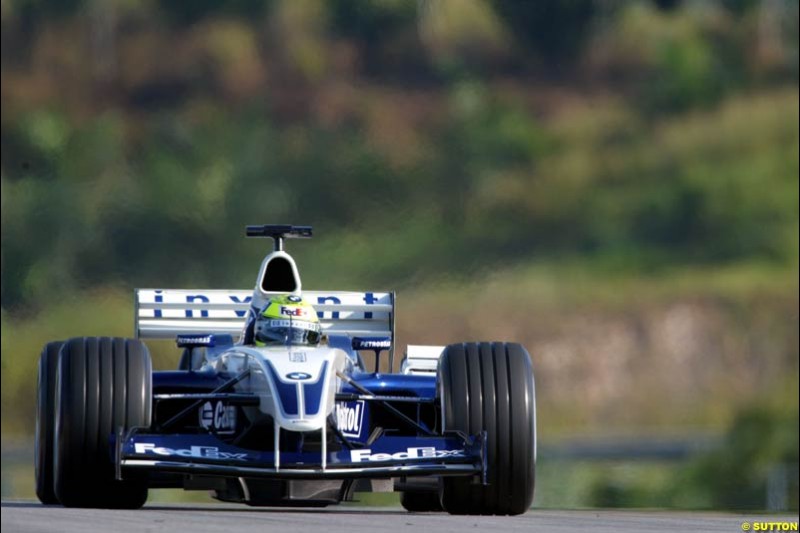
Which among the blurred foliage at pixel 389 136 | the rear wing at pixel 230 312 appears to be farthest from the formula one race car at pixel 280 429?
the blurred foliage at pixel 389 136

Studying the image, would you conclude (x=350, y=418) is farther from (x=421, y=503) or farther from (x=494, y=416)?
(x=421, y=503)

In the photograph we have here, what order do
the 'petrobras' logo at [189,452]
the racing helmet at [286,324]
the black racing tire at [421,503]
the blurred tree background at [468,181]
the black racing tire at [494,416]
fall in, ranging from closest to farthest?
1. the 'petrobras' logo at [189,452]
2. the black racing tire at [494,416]
3. the racing helmet at [286,324]
4. the black racing tire at [421,503]
5. the blurred tree background at [468,181]

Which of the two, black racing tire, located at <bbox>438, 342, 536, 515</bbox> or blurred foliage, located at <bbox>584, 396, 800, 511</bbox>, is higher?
black racing tire, located at <bbox>438, 342, 536, 515</bbox>

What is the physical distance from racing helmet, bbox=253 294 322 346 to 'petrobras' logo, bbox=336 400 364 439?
2.33 ft

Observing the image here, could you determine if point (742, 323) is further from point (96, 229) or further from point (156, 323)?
point (156, 323)

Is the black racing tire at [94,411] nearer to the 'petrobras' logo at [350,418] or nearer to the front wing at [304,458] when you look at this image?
the front wing at [304,458]

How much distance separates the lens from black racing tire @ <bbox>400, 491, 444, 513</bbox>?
15516 millimetres

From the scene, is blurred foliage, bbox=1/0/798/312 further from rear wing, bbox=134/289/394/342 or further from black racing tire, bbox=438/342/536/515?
black racing tire, bbox=438/342/536/515

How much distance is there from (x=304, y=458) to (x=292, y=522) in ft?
2.03

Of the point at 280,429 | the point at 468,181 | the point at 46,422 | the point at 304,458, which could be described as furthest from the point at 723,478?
the point at 304,458

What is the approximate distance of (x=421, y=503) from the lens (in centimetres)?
1559

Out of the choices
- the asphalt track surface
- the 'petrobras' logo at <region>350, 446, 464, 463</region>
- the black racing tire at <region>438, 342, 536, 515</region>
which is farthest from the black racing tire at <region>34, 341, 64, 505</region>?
the black racing tire at <region>438, 342, 536, 515</region>

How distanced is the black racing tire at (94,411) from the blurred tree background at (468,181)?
10951 millimetres

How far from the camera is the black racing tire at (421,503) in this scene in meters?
15.5
